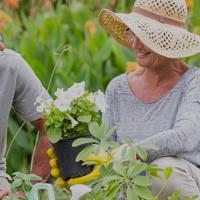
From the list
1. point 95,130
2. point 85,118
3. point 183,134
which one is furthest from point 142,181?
point 183,134

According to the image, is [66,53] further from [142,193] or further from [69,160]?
[142,193]

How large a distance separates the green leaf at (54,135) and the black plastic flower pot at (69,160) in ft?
0.26

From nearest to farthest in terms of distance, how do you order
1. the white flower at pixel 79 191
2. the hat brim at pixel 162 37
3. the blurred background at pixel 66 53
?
the white flower at pixel 79 191
the hat brim at pixel 162 37
the blurred background at pixel 66 53

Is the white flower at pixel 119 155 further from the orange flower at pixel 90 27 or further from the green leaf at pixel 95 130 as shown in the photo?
the orange flower at pixel 90 27

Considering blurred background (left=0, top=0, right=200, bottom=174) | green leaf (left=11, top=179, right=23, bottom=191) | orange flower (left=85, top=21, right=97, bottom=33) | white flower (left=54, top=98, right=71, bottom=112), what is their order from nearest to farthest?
green leaf (left=11, top=179, right=23, bottom=191) < white flower (left=54, top=98, right=71, bottom=112) < blurred background (left=0, top=0, right=200, bottom=174) < orange flower (left=85, top=21, right=97, bottom=33)

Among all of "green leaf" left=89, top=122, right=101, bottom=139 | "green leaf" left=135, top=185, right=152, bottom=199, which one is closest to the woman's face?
"green leaf" left=89, top=122, right=101, bottom=139

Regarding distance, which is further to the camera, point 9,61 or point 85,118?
point 9,61

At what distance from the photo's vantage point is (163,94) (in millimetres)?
4047

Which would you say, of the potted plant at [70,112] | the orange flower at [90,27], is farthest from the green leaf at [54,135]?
the orange flower at [90,27]

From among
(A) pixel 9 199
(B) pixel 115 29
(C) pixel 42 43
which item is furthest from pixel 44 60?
(A) pixel 9 199

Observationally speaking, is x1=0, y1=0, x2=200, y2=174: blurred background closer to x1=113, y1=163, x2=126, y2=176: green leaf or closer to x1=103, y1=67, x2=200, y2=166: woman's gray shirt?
x1=103, y1=67, x2=200, y2=166: woman's gray shirt

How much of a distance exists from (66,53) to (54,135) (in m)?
3.10

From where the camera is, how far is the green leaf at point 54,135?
3.49 m

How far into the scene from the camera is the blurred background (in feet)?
20.9
